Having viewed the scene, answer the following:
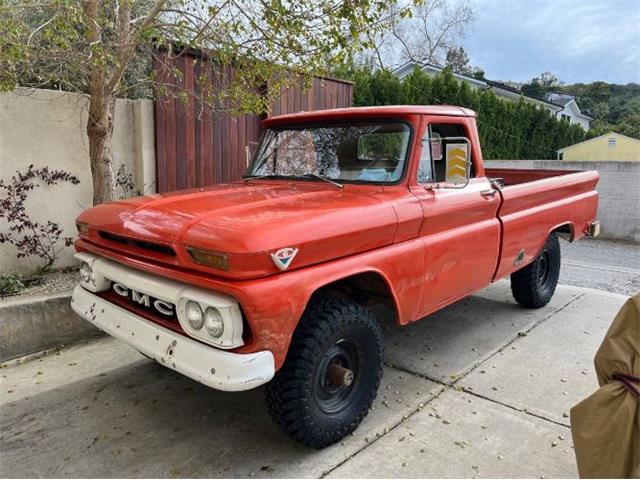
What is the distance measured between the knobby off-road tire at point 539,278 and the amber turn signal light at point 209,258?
3.43m

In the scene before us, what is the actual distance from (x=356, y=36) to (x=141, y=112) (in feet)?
8.41

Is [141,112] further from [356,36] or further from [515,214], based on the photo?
[515,214]

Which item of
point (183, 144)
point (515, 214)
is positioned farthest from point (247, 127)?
point (515, 214)

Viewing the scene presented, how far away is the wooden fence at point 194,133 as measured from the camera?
17.6 feet

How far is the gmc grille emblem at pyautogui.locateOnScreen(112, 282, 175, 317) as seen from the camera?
2.55 metres

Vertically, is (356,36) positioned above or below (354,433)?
above

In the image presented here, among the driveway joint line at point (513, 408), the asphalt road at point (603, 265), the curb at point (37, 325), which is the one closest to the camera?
the driveway joint line at point (513, 408)

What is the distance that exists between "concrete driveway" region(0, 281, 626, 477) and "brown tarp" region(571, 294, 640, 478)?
709mm

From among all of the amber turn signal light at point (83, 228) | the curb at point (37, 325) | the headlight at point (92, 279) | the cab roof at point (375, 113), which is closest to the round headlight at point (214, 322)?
the headlight at point (92, 279)

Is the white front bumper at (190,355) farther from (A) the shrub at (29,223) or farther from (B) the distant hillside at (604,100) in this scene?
(B) the distant hillside at (604,100)

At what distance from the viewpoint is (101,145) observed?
4.48 metres

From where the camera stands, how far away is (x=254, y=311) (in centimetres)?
214

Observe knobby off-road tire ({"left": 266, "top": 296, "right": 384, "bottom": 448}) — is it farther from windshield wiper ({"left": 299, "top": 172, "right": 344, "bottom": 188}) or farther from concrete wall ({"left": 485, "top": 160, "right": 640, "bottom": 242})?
concrete wall ({"left": 485, "top": 160, "right": 640, "bottom": 242})

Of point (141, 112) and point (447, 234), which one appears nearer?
point (447, 234)
